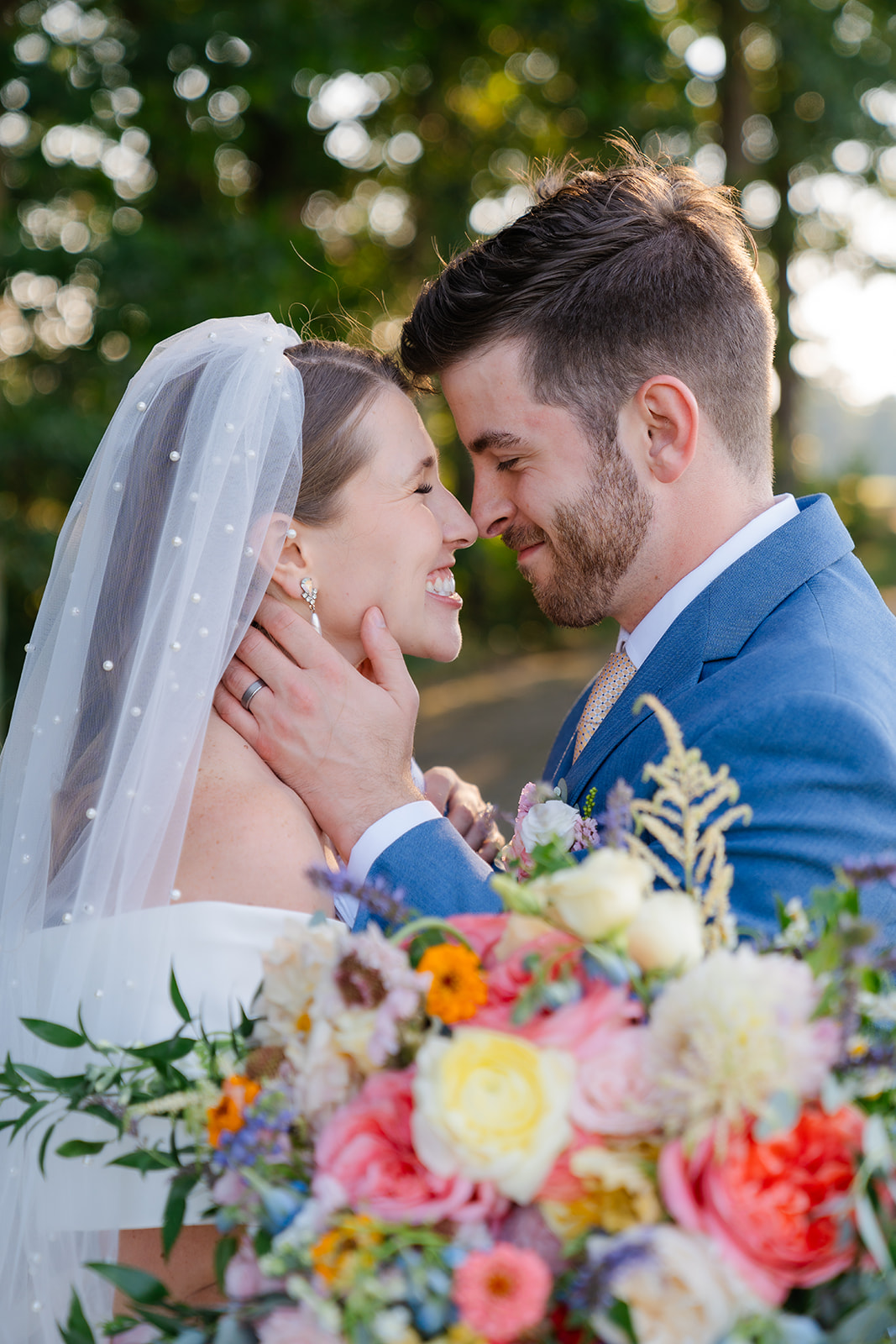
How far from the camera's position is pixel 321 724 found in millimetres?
2566

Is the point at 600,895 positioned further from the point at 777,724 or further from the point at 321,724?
the point at 321,724

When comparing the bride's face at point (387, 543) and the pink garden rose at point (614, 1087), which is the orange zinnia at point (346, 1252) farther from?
the bride's face at point (387, 543)

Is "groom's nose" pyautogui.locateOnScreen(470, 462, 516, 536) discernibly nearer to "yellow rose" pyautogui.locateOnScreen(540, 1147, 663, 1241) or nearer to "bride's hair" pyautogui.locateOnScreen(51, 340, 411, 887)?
"bride's hair" pyautogui.locateOnScreen(51, 340, 411, 887)

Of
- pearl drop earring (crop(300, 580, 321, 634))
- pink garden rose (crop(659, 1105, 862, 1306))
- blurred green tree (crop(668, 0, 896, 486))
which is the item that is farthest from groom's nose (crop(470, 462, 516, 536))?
blurred green tree (crop(668, 0, 896, 486))

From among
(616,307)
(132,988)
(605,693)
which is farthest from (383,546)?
(132,988)

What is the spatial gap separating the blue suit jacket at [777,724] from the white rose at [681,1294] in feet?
2.79

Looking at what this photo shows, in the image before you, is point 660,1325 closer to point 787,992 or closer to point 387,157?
point 787,992

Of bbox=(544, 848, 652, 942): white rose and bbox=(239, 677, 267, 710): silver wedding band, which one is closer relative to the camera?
bbox=(544, 848, 652, 942): white rose

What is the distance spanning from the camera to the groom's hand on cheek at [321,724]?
8.28 ft

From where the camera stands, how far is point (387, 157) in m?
14.5

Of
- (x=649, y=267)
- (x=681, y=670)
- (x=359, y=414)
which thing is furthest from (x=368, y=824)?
(x=649, y=267)

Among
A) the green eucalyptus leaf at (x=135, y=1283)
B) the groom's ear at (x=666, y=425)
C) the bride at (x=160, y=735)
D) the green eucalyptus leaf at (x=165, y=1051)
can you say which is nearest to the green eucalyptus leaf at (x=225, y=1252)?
the green eucalyptus leaf at (x=135, y=1283)

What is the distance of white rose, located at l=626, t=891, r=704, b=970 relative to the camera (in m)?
1.30

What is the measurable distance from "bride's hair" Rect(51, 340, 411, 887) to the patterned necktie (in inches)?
34.5
